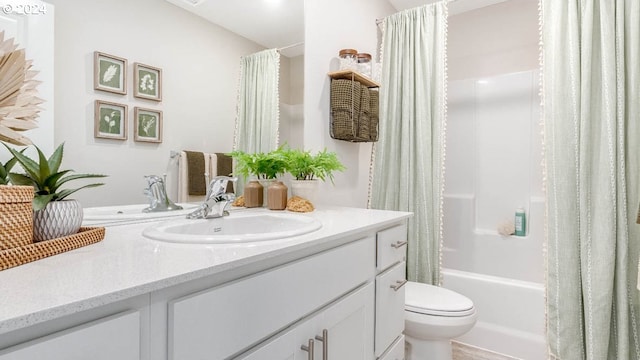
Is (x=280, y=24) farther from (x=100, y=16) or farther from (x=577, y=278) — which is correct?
(x=577, y=278)

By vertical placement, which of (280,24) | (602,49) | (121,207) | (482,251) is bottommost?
(482,251)

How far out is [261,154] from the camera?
1.53m

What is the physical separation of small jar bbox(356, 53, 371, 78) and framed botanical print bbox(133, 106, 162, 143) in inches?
48.9

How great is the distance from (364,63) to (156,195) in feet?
4.65

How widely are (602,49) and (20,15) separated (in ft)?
7.38

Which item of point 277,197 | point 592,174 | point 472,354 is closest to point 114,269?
point 277,197

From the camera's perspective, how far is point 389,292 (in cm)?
137

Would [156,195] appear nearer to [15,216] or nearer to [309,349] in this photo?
[15,216]

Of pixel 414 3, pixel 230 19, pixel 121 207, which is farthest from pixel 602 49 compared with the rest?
pixel 121 207

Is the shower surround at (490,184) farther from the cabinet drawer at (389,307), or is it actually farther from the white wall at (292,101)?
the white wall at (292,101)

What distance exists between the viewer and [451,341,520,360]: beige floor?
2.00 metres

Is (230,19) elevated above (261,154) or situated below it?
above

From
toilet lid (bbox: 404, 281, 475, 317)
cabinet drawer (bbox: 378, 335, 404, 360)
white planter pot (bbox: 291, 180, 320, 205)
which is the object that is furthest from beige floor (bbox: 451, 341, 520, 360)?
white planter pot (bbox: 291, 180, 320, 205)

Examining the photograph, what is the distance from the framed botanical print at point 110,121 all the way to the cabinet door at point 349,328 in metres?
0.85
